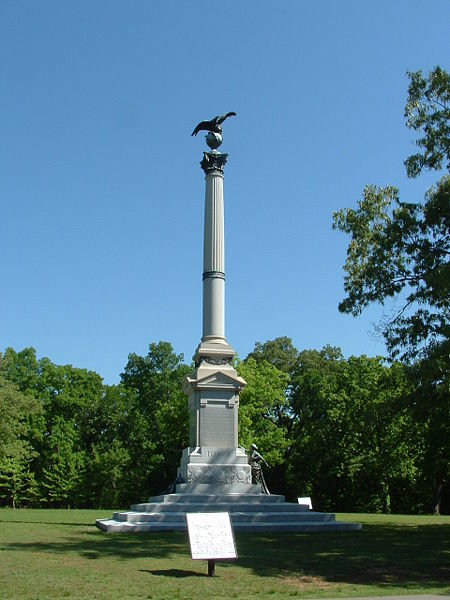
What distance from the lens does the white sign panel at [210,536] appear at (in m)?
10.3

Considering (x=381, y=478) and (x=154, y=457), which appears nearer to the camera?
(x=381, y=478)

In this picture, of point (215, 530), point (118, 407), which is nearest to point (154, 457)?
point (118, 407)

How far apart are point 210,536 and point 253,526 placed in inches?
333

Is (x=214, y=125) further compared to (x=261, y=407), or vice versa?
(x=261, y=407)

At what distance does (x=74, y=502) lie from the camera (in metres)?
51.7

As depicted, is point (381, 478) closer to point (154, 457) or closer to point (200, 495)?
point (154, 457)

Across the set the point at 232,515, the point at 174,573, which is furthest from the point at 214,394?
the point at 174,573

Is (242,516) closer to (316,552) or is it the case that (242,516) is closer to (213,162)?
(316,552)

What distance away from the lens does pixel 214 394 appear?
76.8 ft

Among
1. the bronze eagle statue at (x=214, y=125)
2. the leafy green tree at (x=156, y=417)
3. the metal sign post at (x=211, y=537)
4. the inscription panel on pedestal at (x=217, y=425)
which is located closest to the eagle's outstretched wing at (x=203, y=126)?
the bronze eagle statue at (x=214, y=125)

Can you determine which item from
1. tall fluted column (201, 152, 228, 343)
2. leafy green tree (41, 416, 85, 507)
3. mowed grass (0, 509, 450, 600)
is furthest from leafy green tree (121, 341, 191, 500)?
mowed grass (0, 509, 450, 600)

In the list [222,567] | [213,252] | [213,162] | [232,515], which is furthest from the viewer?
[213,162]

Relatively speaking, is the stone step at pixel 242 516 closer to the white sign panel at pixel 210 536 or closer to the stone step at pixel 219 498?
the stone step at pixel 219 498

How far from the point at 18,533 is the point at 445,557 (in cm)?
1132
